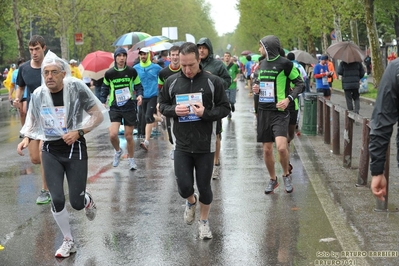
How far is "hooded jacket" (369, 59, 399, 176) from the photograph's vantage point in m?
4.39

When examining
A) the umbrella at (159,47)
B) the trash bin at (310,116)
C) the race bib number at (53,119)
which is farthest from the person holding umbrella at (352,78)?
the race bib number at (53,119)

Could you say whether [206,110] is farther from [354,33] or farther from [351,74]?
[354,33]

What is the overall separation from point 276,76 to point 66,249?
12.0 feet

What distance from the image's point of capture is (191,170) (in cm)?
683

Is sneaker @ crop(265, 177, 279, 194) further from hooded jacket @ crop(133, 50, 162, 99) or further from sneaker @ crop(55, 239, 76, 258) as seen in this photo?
hooded jacket @ crop(133, 50, 162, 99)

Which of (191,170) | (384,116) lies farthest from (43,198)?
(384,116)


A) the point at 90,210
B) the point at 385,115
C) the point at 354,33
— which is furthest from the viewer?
the point at 354,33

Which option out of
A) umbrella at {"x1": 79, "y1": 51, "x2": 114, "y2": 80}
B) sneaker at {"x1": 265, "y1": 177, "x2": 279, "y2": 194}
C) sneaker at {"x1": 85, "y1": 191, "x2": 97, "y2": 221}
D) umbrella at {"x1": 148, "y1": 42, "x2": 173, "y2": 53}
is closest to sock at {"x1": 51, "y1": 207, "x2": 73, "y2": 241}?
sneaker at {"x1": 85, "y1": 191, "x2": 97, "y2": 221}

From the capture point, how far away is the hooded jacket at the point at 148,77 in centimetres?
1408

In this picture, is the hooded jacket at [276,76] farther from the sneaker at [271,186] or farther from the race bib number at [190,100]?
the race bib number at [190,100]

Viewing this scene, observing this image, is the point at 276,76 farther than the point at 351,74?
No

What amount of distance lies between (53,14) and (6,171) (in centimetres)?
4092

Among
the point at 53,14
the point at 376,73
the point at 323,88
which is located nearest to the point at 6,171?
the point at 323,88

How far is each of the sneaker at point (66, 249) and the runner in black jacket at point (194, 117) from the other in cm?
114
